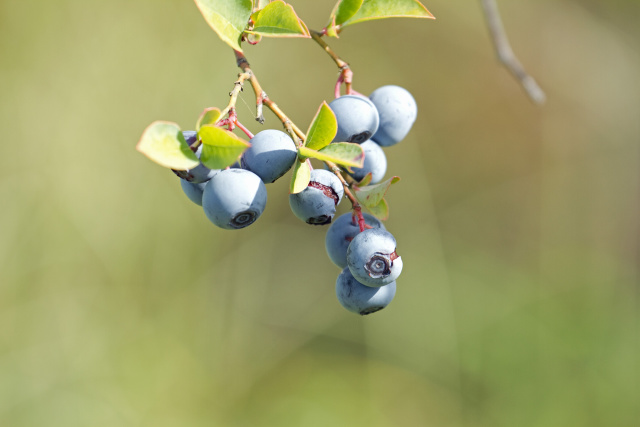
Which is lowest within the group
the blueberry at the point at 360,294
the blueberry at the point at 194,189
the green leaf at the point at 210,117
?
the blueberry at the point at 360,294

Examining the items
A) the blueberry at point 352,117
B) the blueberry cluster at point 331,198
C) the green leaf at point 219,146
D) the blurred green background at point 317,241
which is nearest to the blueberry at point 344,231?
the blueberry cluster at point 331,198

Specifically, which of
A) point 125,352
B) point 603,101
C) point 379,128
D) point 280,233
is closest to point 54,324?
point 125,352

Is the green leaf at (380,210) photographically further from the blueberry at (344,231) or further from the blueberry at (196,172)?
the blueberry at (196,172)

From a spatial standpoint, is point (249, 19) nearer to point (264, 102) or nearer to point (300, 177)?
point (264, 102)

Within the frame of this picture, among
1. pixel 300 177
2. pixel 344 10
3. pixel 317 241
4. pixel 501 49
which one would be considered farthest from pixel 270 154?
pixel 317 241

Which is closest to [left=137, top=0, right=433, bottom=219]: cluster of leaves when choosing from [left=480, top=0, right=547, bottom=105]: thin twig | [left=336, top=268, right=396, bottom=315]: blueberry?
[left=336, top=268, right=396, bottom=315]: blueberry

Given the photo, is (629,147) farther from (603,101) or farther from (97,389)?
(97,389)

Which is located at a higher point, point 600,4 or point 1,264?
point 600,4
